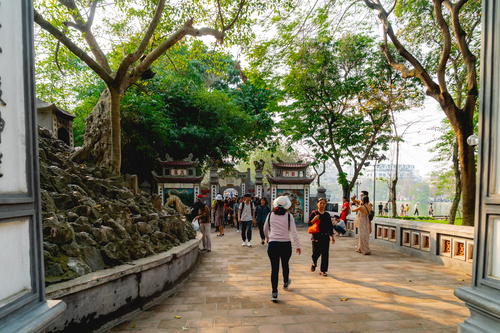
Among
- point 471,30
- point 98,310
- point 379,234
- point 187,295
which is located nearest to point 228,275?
point 187,295

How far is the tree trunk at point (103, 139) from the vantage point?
8.53m

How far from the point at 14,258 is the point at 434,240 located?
7.72 meters

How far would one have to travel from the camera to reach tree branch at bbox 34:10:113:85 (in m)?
7.18

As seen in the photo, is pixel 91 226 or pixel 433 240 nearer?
pixel 91 226

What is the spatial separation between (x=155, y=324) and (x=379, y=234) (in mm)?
7811

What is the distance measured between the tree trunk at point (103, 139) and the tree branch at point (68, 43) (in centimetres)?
69

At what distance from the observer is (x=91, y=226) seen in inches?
177

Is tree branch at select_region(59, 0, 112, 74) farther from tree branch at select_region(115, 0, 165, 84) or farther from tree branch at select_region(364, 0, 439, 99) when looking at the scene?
tree branch at select_region(364, 0, 439, 99)

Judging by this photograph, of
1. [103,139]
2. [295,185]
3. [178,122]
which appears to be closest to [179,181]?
[178,122]

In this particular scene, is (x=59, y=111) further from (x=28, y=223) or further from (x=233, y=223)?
(x=28, y=223)

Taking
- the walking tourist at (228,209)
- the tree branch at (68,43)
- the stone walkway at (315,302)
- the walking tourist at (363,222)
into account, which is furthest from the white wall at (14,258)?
the walking tourist at (228,209)

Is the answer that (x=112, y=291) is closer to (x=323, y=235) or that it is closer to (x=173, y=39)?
(x=323, y=235)

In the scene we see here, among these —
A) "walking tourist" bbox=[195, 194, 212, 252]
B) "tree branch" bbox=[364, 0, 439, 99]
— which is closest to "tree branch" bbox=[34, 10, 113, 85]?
"walking tourist" bbox=[195, 194, 212, 252]

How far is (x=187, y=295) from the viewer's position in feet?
14.9
